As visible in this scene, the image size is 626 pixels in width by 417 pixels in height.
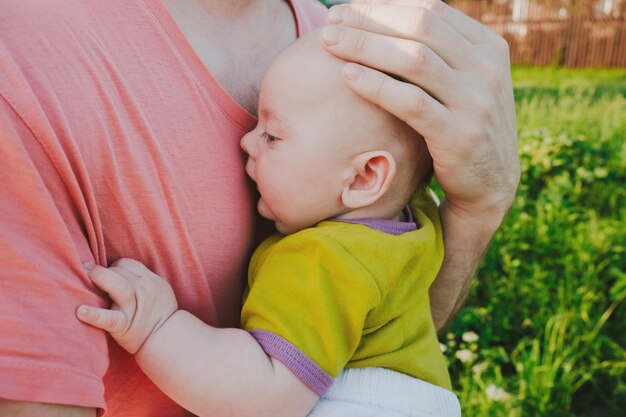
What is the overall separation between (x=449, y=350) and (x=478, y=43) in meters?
2.70

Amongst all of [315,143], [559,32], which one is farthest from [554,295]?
[559,32]

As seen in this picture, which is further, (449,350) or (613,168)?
(613,168)

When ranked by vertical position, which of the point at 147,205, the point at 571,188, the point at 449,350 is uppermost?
the point at 147,205

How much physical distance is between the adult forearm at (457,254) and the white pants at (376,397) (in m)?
0.50

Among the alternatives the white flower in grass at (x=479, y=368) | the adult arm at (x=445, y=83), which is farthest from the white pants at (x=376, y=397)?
the white flower in grass at (x=479, y=368)

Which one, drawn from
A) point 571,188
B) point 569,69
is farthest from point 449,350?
point 569,69

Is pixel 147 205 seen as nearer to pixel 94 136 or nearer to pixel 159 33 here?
pixel 94 136

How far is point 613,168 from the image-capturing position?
5473 millimetres

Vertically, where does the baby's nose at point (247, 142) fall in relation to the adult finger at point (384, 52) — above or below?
below

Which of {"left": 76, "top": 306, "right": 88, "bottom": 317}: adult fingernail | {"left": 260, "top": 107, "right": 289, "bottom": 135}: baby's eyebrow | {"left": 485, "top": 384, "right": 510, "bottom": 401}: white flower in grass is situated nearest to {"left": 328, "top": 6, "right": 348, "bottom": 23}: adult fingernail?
{"left": 260, "top": 107, "right": 289, "bottom": 135}: baby's eyebrow

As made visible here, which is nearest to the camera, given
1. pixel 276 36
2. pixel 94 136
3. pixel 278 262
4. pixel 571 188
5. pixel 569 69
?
pixel 94 136

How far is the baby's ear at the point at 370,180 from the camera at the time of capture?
1550mm

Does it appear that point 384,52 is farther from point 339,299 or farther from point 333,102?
point 339,299

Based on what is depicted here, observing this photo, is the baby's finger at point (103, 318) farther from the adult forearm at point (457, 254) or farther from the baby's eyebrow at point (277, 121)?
the adult forearm at point (457, 254)
